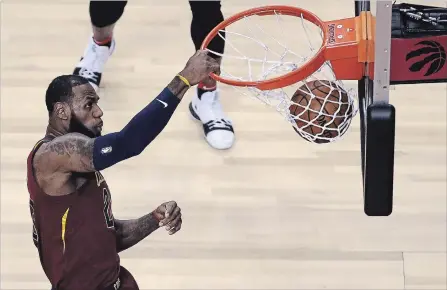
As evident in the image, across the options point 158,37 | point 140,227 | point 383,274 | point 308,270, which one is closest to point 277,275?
point 308,270

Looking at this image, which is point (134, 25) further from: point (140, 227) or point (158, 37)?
point (140, 227)

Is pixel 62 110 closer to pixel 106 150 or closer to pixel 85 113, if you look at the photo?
pixel 85 113

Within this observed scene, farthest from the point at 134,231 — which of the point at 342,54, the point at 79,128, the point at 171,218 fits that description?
the point at 342,54

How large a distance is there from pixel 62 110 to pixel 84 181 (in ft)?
0.75

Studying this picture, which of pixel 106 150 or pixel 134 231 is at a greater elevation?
pixel 106 150

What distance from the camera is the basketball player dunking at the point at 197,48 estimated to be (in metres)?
4.34

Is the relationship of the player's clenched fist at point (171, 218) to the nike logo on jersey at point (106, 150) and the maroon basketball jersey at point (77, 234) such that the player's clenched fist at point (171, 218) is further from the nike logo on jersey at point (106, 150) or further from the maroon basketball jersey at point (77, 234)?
the nike logo on jersey at point (106, 150)

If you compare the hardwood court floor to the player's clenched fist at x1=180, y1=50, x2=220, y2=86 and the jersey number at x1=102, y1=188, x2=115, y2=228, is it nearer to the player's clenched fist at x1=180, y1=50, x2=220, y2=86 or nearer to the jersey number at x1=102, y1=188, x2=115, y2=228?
the jersey number at x1=102, y1=188, x2=115, y2=228

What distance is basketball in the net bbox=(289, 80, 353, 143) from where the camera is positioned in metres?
3.03

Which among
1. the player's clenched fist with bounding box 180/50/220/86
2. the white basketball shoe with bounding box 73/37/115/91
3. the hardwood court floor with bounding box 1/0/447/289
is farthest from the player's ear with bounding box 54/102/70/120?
the white basketball shoe with bounding box 73/37/115/91

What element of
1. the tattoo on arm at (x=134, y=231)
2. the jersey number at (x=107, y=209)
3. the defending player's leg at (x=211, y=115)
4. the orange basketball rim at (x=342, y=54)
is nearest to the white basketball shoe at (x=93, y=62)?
the defending player's leg at (x=211, y=115)

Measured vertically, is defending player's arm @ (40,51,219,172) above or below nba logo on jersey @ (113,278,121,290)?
above

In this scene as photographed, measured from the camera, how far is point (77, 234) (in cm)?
301

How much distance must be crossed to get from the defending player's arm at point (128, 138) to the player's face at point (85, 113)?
0.27ft
